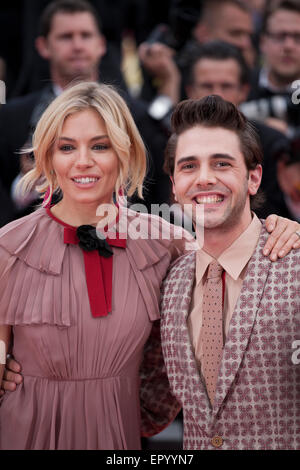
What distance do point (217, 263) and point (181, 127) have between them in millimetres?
501

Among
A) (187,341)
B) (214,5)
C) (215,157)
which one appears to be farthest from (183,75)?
(187,341)

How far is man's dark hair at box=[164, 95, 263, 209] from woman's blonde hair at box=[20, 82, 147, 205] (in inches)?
7.4

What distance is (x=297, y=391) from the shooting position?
8.00 ft

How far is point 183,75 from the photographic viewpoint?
4832 mm

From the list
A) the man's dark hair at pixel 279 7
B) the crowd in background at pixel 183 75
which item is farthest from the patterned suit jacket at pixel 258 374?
the man's dark hair at pixel 279 7

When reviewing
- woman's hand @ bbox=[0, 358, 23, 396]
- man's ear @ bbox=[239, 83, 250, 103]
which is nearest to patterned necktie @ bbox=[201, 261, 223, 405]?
woman's hand @ bbox=[0, 358, 23, 396]

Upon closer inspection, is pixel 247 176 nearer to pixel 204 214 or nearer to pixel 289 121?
pixel 204 214

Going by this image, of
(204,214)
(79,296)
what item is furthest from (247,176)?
(79,296)

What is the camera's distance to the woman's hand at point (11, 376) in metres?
2.66

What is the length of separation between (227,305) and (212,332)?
0.36ft

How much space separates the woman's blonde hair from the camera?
2723 millimetres

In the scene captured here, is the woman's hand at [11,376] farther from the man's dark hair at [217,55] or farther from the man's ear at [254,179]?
the man's dark hair at [217,55]

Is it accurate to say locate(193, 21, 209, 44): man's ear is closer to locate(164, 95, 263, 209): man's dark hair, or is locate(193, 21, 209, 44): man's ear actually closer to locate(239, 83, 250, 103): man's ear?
locate(239, 83, 250, 103): man's ear

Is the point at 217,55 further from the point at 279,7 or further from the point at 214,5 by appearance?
the point at 214,5
